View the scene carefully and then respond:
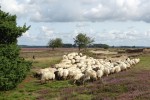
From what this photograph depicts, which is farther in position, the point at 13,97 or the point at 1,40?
the point at 1,40

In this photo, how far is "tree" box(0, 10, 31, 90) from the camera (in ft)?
95.8

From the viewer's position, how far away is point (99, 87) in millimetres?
28594

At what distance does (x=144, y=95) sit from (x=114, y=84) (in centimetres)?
577

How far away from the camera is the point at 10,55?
3145 cm

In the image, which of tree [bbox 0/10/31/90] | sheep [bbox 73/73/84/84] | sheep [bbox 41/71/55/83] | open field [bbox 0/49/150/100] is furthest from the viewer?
sheep [bbox 41/71/55/83]

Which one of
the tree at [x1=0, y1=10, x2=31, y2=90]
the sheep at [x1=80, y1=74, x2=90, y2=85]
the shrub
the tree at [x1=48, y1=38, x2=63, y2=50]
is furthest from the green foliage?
the tree at [x1=48, y1=38, x2=63, y2=50]

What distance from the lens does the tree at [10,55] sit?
95.8 ft

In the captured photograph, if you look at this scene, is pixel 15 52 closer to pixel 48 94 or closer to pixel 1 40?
pixel 1 40

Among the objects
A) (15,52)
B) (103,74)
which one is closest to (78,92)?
(15,52)

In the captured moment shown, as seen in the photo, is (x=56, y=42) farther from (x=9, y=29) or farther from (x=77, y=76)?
(x=9, y=29)

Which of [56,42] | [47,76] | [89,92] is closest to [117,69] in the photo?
[47,76]

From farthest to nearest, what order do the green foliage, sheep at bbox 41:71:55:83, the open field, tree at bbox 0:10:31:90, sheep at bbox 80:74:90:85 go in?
sheep at bbox 41:71:55:83 < sheep at bbox 80:74:90:85 < the green foliage < tree at bbox 0:10:31:90 < the open field

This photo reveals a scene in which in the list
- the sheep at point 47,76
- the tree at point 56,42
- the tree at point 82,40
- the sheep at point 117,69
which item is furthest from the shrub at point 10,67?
the tree at point 56,42

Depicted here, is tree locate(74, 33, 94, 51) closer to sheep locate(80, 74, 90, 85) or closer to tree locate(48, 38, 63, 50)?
tree locate(48, 38, 63, 50)
